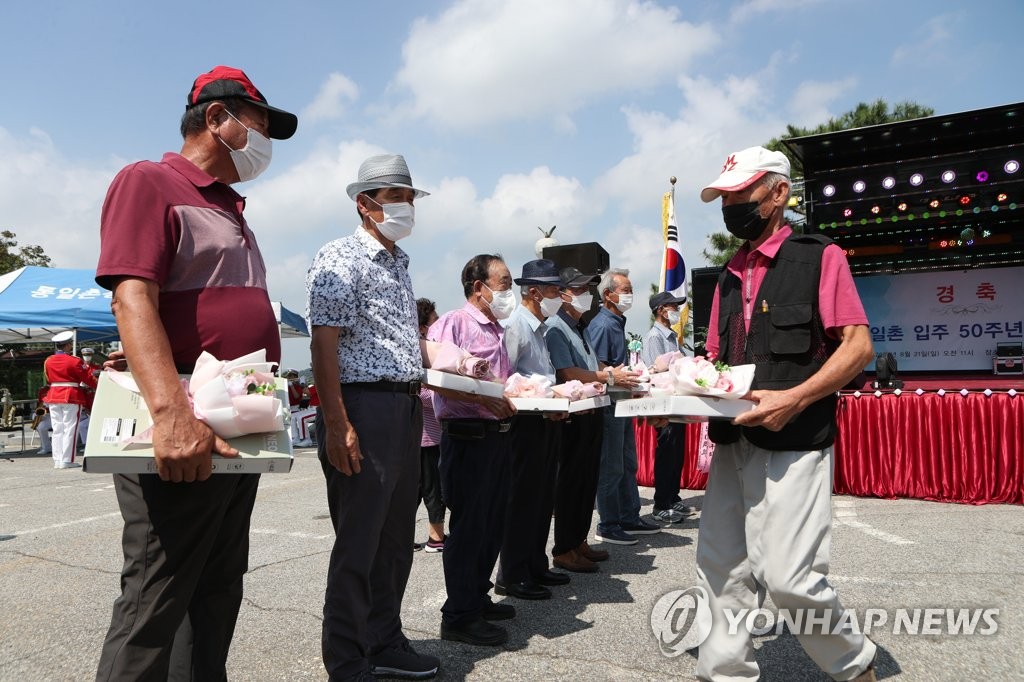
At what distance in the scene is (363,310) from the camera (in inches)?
109

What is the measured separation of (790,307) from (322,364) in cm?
174

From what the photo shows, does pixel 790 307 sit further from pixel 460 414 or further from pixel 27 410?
pixel 27 410

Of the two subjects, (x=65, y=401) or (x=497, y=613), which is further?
(x=65, y=401)

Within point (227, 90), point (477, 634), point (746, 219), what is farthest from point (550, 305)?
point (227, 90)

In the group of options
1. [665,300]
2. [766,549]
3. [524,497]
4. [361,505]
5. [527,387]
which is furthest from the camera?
[665,300]

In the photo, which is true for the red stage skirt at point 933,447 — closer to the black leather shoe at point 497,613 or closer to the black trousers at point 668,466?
the black trousers at point 668,466

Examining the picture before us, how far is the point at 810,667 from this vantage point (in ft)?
9.88

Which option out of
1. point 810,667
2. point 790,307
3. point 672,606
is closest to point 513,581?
point 672,606

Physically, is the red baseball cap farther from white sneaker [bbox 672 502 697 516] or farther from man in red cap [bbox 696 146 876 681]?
white sneaker [bbox 672 502 697 516]

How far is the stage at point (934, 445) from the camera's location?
6871mm

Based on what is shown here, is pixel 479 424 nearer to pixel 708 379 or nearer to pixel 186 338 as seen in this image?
pixel 708 379

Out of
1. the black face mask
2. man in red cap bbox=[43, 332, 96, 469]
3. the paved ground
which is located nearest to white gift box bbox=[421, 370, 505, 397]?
the paved ground

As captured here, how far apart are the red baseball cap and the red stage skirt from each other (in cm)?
615

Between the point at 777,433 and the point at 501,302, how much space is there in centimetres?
204
